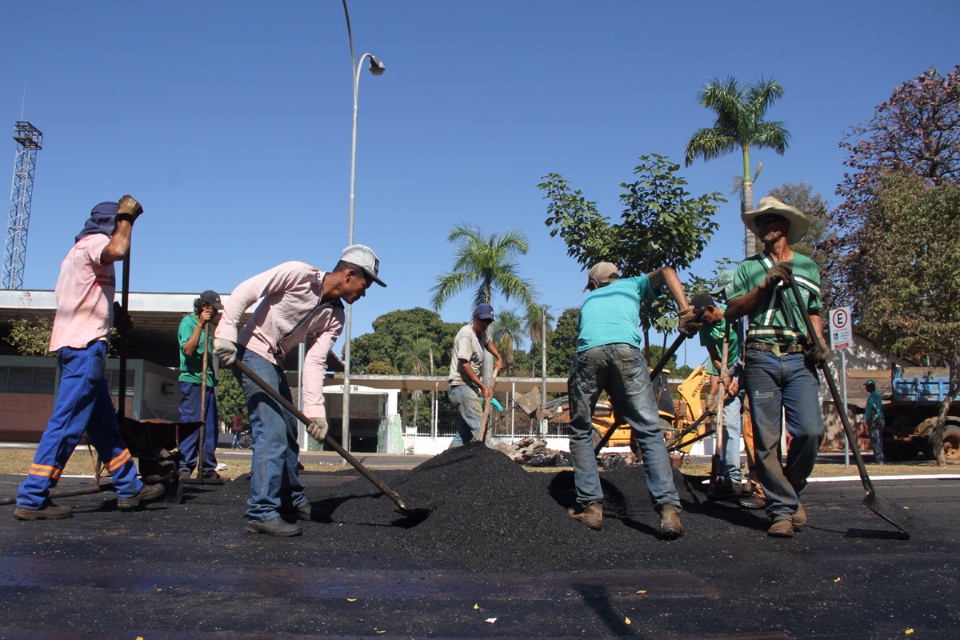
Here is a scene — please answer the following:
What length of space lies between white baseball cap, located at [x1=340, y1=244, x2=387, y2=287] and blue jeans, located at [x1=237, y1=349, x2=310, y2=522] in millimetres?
827

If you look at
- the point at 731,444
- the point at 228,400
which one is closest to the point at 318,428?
the point at 731,444

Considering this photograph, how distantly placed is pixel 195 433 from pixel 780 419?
539cm

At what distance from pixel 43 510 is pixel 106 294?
1.44 m

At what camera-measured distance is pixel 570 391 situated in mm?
4848

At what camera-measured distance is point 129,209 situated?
193 inches

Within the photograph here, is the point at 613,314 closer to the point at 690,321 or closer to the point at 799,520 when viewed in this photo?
the point at 690,321

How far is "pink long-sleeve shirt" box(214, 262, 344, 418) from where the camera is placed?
437cm

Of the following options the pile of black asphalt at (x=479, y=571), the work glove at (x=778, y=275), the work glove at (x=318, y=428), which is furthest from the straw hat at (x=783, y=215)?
the work glove at (x=318, y=428)

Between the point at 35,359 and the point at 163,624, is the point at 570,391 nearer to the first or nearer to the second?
the point at 163,624

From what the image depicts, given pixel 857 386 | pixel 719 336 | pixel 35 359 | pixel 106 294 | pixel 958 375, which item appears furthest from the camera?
pixel 35 359

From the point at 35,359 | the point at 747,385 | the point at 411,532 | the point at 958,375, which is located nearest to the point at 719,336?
the point at 747,385

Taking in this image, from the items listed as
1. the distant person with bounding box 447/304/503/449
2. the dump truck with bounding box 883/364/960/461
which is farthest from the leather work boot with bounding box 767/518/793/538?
the dump truck with bounding box 883/364/960/461

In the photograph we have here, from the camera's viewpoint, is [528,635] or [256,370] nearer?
[528,635]

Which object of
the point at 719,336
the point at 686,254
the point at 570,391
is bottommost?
the point at 570,391
